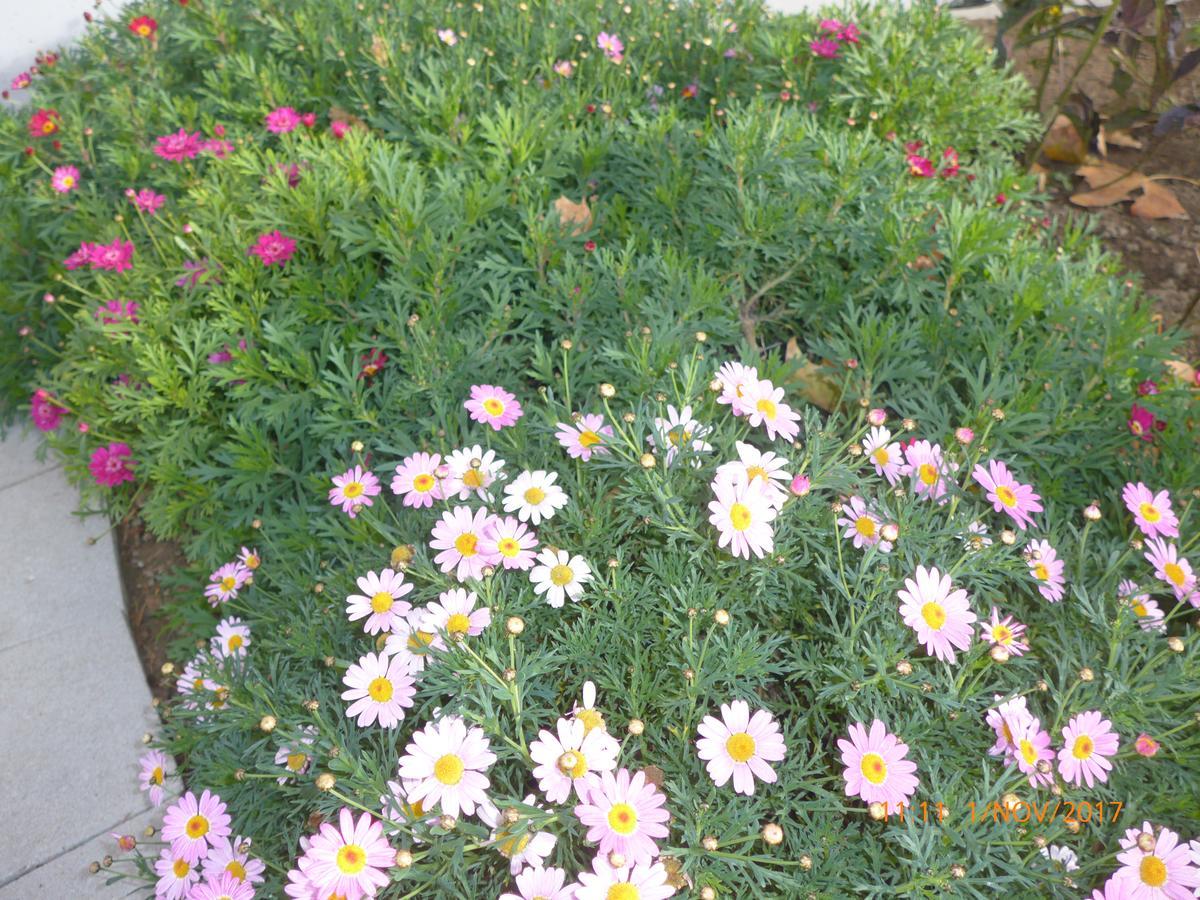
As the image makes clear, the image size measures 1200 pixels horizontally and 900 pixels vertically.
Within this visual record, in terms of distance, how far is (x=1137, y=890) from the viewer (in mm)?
1394

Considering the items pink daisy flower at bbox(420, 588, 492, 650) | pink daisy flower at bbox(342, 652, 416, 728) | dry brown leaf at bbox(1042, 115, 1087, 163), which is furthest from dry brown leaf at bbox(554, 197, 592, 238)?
dry brown leaf at bbox(1042, 115, 1087, 163)

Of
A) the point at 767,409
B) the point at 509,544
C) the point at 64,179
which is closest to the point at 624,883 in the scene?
the point at 509,544

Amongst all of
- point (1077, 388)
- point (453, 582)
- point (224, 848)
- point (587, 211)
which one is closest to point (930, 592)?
point (453, 582)

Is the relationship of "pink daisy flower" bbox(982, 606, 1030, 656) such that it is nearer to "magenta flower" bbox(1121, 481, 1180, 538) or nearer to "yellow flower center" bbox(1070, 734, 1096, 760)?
"yellow flower center" bbox(1070, 734, 1096, 760)

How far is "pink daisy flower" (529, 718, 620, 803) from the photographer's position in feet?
4.46

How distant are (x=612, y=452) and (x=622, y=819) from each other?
79cm

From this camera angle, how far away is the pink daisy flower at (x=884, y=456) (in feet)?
6.15

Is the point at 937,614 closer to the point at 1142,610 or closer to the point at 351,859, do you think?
the point at 1142,610

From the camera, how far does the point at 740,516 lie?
5.26 ft

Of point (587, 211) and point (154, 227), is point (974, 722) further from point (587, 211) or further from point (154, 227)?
point (154, 227)

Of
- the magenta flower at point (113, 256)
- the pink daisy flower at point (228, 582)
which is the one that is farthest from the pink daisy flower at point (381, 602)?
the magenta flower at point (113, 256)

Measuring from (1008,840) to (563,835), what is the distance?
0.77 metres

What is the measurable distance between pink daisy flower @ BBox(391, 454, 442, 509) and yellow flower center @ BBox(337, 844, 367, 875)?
2.35ft

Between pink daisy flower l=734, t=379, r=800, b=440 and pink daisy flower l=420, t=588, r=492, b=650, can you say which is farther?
pink daisy flower l=734, t=379, r=800, b=440
